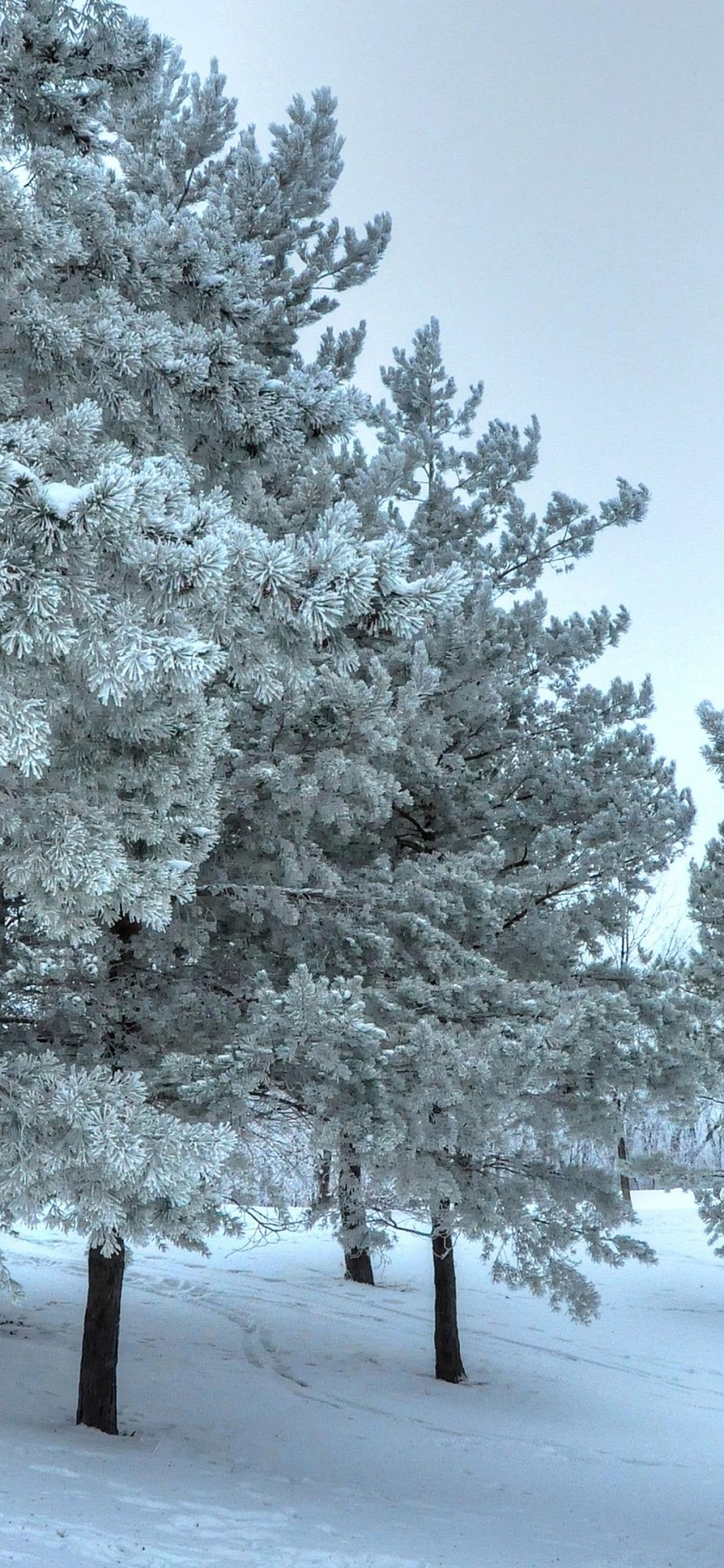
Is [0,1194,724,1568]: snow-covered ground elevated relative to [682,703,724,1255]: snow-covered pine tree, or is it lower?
lower

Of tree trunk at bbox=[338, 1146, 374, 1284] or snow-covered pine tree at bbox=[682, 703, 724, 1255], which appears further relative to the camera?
snow-covered pine tree at bbox=[682, 703, 724, 1255]

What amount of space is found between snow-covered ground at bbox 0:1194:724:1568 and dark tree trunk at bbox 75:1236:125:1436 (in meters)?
0.16

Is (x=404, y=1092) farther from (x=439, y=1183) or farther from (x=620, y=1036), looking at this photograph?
(x=620, y=1036)

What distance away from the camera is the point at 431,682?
697 centimetres

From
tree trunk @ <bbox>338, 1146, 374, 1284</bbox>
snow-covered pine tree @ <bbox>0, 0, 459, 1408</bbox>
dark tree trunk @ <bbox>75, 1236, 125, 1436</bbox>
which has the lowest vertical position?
dark tree trunk @ <bbox>75, 1236, 125, 1436</bbox>

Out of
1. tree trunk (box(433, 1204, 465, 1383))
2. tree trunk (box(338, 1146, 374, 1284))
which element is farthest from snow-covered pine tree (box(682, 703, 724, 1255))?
tree trunk (box(338, 1146, 374, 1284))

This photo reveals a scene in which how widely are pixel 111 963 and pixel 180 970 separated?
50 cm

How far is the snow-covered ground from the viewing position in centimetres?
665

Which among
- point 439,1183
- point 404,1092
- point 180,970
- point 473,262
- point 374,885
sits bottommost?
point 439,1183

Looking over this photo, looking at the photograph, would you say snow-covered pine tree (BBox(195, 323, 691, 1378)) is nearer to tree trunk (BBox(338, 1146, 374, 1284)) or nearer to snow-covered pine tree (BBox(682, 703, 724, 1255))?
tree trunk (BBox(338, 1146, 374, 1284))

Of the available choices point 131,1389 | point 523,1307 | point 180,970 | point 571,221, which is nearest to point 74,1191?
point 180,970

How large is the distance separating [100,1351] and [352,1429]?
8.79 ft

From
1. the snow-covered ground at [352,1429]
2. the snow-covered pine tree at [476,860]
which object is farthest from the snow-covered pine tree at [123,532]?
the snow-covered ground at [352,1429]

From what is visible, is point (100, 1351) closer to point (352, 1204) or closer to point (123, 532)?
point (352, 1204)
